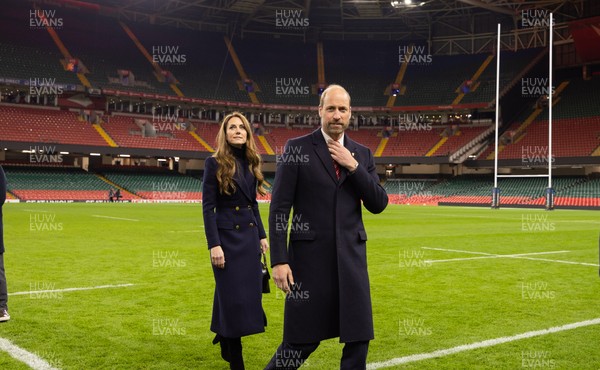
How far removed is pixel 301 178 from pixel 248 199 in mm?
1337

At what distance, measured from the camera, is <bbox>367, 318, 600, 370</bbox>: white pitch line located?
5137 millimetres

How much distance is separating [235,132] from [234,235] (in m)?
0.93

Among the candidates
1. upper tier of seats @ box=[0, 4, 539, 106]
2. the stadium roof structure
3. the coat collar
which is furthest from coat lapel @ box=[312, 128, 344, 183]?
upper tier of seats @ box=[0, 4, 539, 106]

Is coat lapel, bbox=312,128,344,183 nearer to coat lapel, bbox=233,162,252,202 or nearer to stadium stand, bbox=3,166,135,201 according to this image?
coat lapel, bbox=233,162,252,202

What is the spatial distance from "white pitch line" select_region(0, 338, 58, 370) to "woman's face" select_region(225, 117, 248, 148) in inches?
99.6

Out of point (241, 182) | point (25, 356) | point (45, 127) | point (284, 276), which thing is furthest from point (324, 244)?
point (45, 127)

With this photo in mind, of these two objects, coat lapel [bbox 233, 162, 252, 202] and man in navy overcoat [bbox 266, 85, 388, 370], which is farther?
coat lapel [bbox 233, 162, 252, 202]

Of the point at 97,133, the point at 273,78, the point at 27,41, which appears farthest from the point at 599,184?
the point at 27,41

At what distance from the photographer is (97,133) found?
54.7m

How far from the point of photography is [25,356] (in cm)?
516

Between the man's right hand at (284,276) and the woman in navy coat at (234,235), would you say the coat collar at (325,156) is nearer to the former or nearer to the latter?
the man's right hand at (284,276)

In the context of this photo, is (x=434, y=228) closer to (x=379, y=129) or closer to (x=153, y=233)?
(x=153, y=233)

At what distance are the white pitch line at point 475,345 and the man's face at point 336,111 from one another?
2.37 metres

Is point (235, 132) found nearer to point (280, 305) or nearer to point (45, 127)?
point (280, 305)
